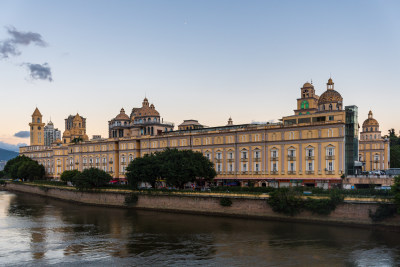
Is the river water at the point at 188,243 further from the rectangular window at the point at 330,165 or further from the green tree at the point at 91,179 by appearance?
the green tree at the point at 91,179

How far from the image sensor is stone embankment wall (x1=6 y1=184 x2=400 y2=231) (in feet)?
183

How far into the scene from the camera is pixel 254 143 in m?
83.8

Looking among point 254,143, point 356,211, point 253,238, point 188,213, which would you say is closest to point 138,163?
point 188,213

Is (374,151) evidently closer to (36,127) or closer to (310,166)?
(310,166)

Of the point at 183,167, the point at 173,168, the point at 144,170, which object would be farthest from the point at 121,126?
the point at 183,167

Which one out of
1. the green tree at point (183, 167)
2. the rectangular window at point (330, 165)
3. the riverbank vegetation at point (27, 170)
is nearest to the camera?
the rectangular window at point (330, 165)

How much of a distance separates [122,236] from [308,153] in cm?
3908

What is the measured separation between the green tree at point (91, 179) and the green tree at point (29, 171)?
193 feet

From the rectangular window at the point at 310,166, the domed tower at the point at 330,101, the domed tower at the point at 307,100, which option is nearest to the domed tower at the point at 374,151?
the domed tower at the point at 307,100

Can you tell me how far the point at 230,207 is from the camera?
68062 millimetres

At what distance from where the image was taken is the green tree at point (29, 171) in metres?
141

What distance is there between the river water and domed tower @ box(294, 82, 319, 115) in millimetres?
37329

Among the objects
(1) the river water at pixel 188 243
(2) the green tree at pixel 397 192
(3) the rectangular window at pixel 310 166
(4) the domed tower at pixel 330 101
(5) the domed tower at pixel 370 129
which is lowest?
(1) the river water at pixel 188 243

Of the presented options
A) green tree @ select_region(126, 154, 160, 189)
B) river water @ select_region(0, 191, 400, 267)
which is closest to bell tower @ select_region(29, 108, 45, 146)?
green tree @ select_region(126, 154, 160, 189)
